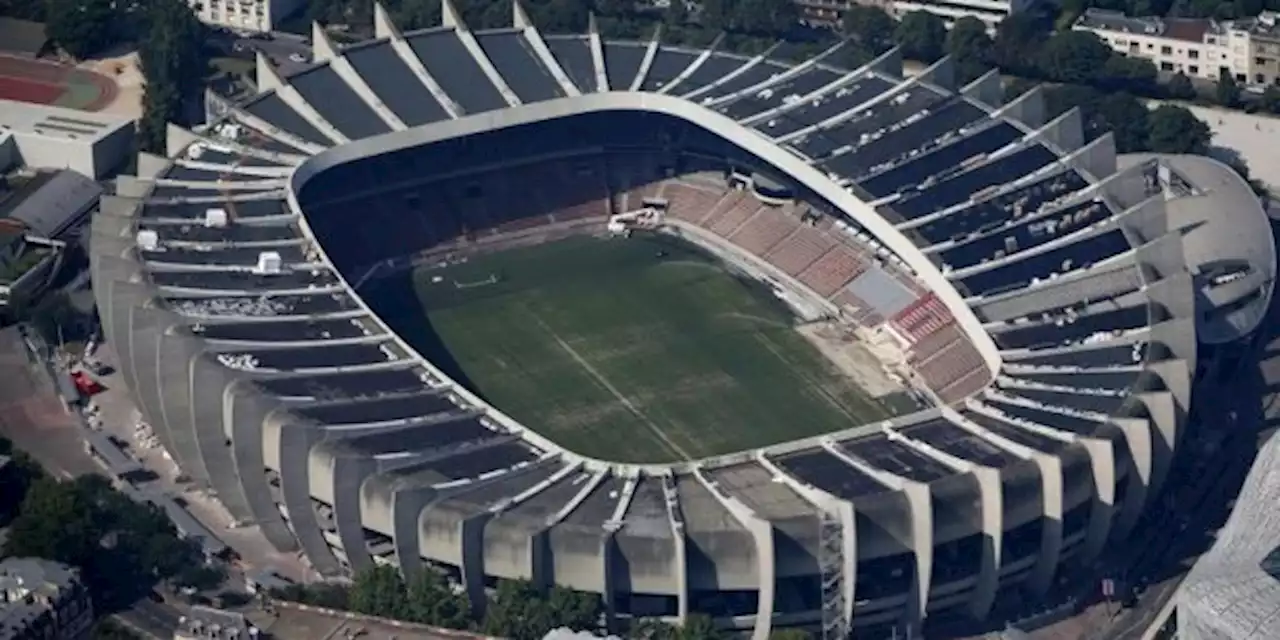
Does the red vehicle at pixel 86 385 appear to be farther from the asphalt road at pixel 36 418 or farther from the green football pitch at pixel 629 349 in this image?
the green football pitch at pixel 629 349

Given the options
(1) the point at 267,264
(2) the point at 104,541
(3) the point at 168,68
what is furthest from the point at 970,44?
(2) the point at 104,541

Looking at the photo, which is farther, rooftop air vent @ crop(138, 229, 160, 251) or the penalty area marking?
rooftop air vent @ crop(138, 229, 160, 251)

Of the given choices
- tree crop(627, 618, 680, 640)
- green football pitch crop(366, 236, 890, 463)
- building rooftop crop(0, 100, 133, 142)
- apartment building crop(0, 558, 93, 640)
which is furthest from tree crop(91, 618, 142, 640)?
building rooftop crop(0, 100, 133, 142)

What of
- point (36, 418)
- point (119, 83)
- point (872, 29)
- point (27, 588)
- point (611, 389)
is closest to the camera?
point (27, 588)

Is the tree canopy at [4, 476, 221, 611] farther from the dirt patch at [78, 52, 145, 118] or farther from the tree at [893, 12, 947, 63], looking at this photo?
the tree at [893, 12, 947, 63]

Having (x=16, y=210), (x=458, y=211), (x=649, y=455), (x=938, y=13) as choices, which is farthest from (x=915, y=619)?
(x=938, y=13)

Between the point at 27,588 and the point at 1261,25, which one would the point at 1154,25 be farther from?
the point at 27,588

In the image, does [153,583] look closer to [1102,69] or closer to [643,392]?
[643,392]
